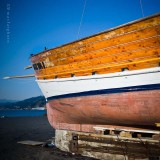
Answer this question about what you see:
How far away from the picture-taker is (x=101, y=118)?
5.43 m

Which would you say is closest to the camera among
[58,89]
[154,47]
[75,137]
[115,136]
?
[154,47]

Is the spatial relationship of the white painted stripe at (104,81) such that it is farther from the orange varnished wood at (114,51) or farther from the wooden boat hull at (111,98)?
the orange varnished wood at (114,51)

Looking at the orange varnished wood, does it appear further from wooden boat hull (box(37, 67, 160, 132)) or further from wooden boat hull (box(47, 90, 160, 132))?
wooden boat hull (box(47, 90, 160, 132))

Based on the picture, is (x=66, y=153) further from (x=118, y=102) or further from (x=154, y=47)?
(x=154, y=47)

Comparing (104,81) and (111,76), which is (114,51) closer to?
(111,76)

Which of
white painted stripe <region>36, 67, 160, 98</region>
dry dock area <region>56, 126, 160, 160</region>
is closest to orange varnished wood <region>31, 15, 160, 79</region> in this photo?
white painted stripe <region>36, 67, 160, 98</region>

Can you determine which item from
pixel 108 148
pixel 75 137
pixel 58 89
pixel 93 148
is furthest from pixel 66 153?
pixel 58 89

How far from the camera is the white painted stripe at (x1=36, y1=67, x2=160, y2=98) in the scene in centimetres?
421

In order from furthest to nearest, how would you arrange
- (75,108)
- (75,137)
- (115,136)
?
(75,108) → (75,137) → (115,136)

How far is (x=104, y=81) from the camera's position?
491 cm

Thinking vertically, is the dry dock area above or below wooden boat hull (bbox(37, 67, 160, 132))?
below

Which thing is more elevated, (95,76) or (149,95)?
(95,76)

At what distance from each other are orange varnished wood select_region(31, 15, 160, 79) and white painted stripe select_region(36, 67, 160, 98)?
14cm

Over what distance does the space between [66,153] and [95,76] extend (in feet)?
9.17
